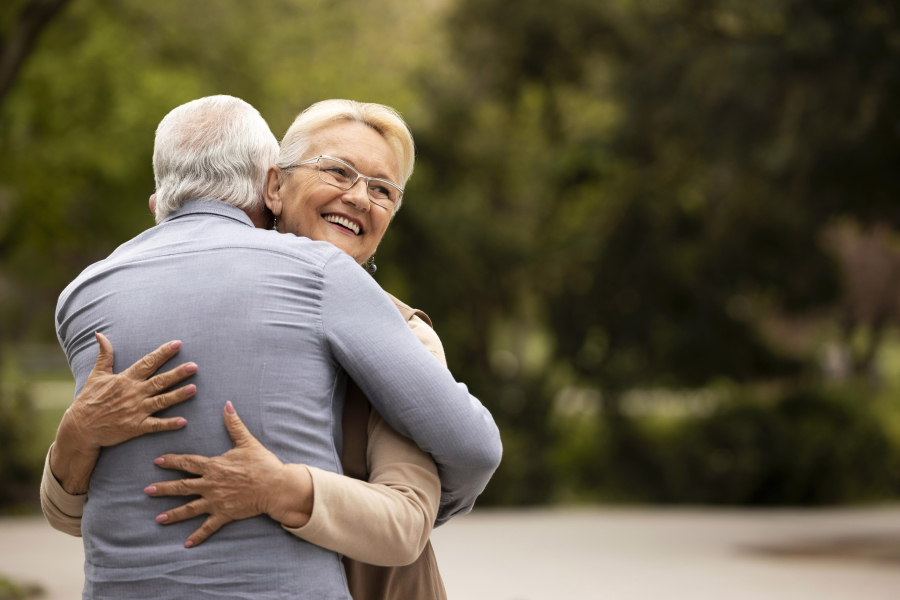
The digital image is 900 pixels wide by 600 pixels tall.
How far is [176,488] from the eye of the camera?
5.61ft

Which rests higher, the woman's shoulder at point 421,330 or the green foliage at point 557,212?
the woman's shoulder at point 421,330

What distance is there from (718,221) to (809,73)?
4972mm

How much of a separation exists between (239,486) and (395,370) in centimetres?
33

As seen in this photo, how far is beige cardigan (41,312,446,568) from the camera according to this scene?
1713 millimetres

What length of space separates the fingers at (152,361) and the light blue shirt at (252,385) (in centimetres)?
2

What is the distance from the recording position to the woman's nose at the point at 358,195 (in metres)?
2.20

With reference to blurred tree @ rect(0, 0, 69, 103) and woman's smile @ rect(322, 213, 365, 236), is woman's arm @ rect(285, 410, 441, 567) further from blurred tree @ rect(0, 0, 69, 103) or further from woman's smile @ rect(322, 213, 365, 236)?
blurred tree @ rect(0, 0, 69, 103)

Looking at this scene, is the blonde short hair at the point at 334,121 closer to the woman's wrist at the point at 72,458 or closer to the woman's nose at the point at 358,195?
the woman's nose at the point at 358,195

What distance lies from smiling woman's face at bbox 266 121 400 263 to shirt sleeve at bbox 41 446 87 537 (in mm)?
705

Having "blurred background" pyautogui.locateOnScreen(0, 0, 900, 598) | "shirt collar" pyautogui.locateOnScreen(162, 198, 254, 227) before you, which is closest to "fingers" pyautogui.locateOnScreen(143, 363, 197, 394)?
"shirt collar" pyautogui.locateOnScreen(162, 198, 254, 227)

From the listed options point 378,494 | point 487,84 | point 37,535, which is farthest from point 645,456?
point 378,494

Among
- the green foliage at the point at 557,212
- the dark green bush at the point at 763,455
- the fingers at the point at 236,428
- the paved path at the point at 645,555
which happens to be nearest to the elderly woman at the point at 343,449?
the fingers at the point at 236,428

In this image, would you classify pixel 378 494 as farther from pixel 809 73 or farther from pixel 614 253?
pixel 614 253

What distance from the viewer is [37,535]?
1205 centimetres
